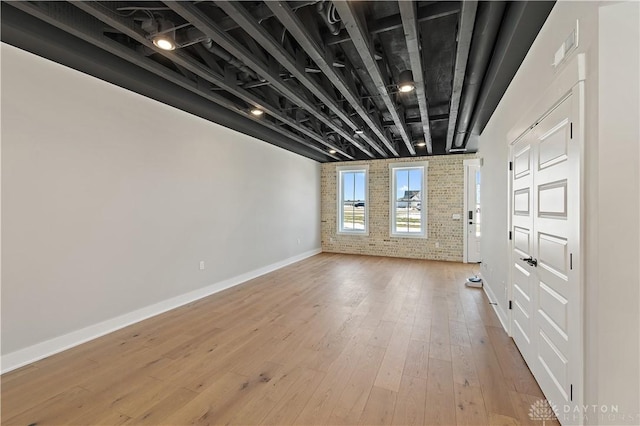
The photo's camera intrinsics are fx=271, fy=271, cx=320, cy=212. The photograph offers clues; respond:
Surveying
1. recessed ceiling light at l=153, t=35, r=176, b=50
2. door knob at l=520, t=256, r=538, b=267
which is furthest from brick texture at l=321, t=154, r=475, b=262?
recessed ceiling light at l=153, t=35, r=176, b=50

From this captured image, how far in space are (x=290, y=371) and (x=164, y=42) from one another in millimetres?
2903

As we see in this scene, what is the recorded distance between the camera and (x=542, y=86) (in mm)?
1955

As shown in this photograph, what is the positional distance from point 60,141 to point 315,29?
2.58 meters

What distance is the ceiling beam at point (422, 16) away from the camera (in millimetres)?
2064

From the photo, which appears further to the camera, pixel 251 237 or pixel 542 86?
pixel 251 237

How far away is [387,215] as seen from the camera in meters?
7.32

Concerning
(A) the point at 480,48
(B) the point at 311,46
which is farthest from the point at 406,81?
(B) the point at 311,46

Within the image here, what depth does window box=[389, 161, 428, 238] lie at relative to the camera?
6.96 m

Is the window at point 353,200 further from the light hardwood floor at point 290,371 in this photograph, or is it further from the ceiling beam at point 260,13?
the ceiling beam at point 260,13

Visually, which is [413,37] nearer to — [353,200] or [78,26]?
[78,26]

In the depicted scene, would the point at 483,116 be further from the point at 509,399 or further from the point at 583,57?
the point at 509,399

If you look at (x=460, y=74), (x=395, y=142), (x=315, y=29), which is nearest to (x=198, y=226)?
(x=315, y=29)

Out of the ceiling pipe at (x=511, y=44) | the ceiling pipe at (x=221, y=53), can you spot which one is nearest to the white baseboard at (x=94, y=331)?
the ceiling pipe at (x=221, y=53)

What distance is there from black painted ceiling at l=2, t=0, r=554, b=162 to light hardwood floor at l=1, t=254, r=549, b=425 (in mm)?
2654
